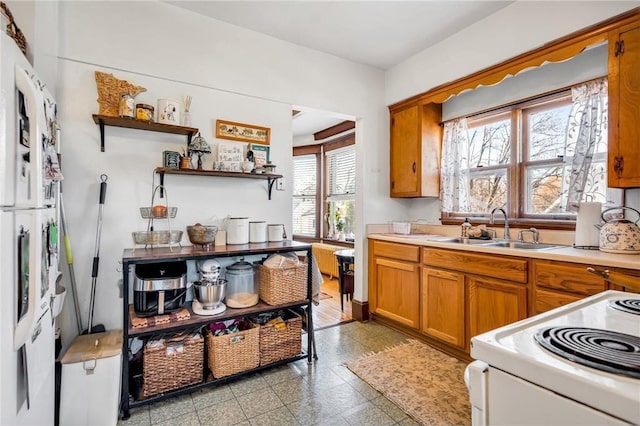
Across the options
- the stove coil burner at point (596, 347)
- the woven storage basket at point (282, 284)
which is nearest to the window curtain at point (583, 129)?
the stove coil burner at point (596, 347)

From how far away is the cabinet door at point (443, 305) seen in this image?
249 centimetres

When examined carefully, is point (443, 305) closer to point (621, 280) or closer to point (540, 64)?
point (621, 280)

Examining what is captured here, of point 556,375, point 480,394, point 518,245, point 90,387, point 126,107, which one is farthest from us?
point 518,245

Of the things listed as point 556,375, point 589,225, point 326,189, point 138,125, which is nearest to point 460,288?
point 589,225

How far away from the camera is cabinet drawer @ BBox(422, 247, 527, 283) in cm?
213

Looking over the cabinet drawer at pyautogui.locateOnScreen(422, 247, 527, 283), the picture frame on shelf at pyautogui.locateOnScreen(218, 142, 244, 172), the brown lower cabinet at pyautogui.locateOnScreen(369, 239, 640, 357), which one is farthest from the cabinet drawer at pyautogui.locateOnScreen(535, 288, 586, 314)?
the picture frame on shelf at pyautogui.locateOnScreen(218, 142, 244, 172)

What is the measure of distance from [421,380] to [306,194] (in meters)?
4.10

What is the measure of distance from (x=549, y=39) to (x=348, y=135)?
3.05 m

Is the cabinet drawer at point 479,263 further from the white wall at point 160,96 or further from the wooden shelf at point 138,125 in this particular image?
the wooden shelf at point 138,125

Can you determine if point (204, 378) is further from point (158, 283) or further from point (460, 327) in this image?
Result: point (460, 327)

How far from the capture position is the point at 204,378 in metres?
2.16

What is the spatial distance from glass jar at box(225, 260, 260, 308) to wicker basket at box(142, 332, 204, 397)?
0.33 m

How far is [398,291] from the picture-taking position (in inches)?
A: 121

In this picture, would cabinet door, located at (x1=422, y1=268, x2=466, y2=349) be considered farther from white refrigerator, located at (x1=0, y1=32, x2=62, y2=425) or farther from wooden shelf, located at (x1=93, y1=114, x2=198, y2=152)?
white refrigerator, located at (x1=0, y1=32, x2=62, y2=425)
